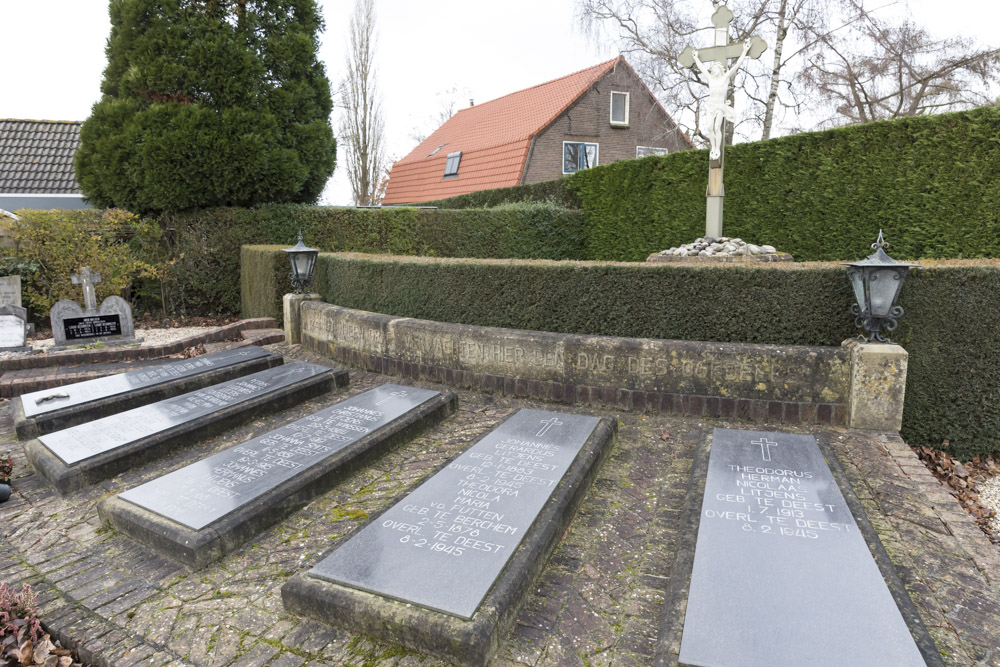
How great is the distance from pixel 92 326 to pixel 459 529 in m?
8.47

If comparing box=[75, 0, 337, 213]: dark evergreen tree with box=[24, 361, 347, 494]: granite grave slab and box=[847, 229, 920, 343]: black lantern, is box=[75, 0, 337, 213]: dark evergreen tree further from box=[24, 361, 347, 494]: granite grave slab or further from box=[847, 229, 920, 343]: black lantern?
box=[847, 229, 920, 343]: black lantern

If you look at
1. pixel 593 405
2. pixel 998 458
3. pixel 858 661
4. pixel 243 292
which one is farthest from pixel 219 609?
pixel 243 292

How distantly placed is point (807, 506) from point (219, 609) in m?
3.22

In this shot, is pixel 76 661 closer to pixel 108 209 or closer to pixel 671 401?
pixel 671 401

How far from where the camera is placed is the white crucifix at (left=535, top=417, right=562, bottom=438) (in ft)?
14.3

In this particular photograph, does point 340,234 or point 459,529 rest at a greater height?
point 340,234

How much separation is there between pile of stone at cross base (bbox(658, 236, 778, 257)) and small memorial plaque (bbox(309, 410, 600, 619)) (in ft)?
17.6

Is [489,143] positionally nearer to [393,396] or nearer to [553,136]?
[553,136]

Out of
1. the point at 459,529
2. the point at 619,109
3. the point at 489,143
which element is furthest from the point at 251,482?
the point at 619,109

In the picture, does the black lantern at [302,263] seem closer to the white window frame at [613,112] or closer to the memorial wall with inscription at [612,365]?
the memorial wall with inscription at [612,365]

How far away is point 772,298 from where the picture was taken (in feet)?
16.8

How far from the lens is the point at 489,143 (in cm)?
2008

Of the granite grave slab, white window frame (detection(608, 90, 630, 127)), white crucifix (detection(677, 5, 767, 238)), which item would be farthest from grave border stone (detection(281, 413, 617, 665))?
white window frame (detection(608, 90, 630, 127))

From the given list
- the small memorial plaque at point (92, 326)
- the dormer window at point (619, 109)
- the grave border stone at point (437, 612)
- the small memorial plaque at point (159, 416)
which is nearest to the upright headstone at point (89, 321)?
the small memorial plaque at point (92, 326)
